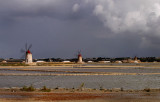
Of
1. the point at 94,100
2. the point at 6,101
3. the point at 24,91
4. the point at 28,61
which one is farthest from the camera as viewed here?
the point at 28,61

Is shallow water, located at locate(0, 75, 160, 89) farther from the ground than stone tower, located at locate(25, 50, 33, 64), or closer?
closer

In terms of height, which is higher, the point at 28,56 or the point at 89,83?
the point at 28,56

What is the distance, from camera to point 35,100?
1300 centimetres

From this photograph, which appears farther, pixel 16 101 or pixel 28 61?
pixel 28 61

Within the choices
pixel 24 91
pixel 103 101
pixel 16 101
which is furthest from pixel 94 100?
pixel 24 91

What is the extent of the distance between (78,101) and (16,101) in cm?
333

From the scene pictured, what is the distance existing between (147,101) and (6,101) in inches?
298

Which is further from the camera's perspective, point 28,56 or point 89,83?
point 28,56

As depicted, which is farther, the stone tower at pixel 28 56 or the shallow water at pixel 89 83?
the stone tower at pixel 28 56

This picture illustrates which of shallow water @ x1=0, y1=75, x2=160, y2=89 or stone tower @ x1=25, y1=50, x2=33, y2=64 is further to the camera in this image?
stone tower @ x1=25, y1=50, x2=33, y2=64

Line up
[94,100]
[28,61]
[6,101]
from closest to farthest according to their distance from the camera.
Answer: [6,101] → [94,100] → [28,61]

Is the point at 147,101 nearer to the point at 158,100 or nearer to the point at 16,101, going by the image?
the point at 158,100

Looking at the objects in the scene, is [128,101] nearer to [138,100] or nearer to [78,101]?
[138,100]

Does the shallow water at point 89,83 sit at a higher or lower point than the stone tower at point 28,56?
lower
